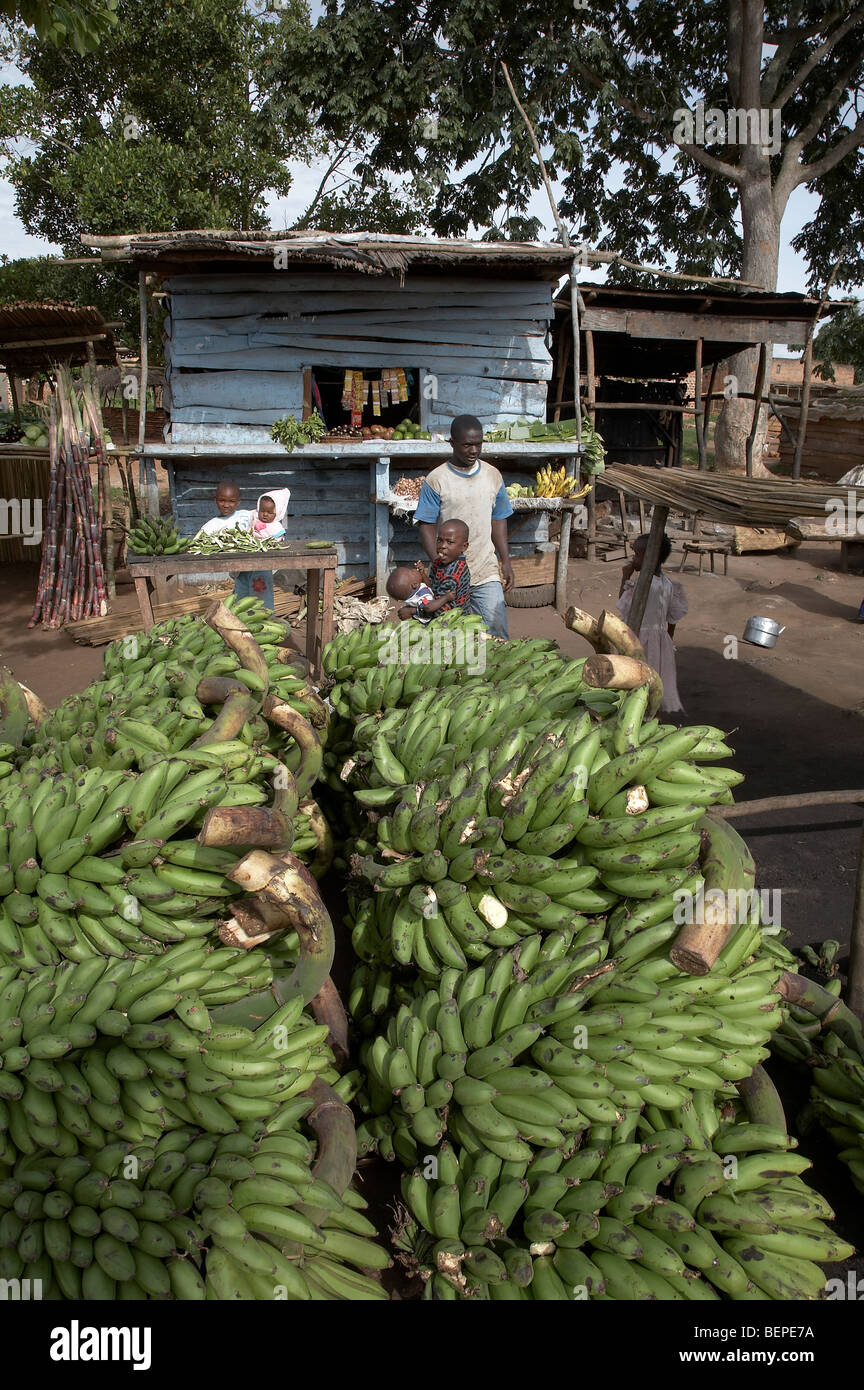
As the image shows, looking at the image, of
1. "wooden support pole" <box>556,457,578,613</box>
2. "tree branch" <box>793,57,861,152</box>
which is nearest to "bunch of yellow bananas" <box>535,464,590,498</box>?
"wooden support pole" <box>556,457,578,613</box>

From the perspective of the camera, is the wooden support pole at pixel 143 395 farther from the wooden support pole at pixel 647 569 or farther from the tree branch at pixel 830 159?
the tree branch at pixel 830 159

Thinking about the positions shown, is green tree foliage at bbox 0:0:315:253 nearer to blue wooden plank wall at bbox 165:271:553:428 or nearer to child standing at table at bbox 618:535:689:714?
blue wooden plank wall at bbox 165:271:553:428

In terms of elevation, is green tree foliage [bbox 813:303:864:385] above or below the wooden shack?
above

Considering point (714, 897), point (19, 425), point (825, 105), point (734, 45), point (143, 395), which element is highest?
point (734, 45)

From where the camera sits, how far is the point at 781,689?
348 inches

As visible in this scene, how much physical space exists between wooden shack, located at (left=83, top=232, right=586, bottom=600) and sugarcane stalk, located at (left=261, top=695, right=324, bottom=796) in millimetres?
8492

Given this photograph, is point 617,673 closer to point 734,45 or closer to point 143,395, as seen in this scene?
point 143,395

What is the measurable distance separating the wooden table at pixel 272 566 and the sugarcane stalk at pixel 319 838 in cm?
287

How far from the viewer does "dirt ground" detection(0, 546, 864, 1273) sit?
455cm

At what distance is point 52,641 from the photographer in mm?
10258

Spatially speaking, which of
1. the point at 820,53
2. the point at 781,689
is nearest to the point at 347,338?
the point at 781,689

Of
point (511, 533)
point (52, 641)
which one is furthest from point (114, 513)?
point (511, 533)

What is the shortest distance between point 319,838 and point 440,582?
9.60 ft

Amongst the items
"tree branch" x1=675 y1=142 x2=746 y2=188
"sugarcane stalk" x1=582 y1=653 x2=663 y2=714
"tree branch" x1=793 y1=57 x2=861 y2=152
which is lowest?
"sugarcane stalk" x1=582 y1=653 x2=663 y2=714
